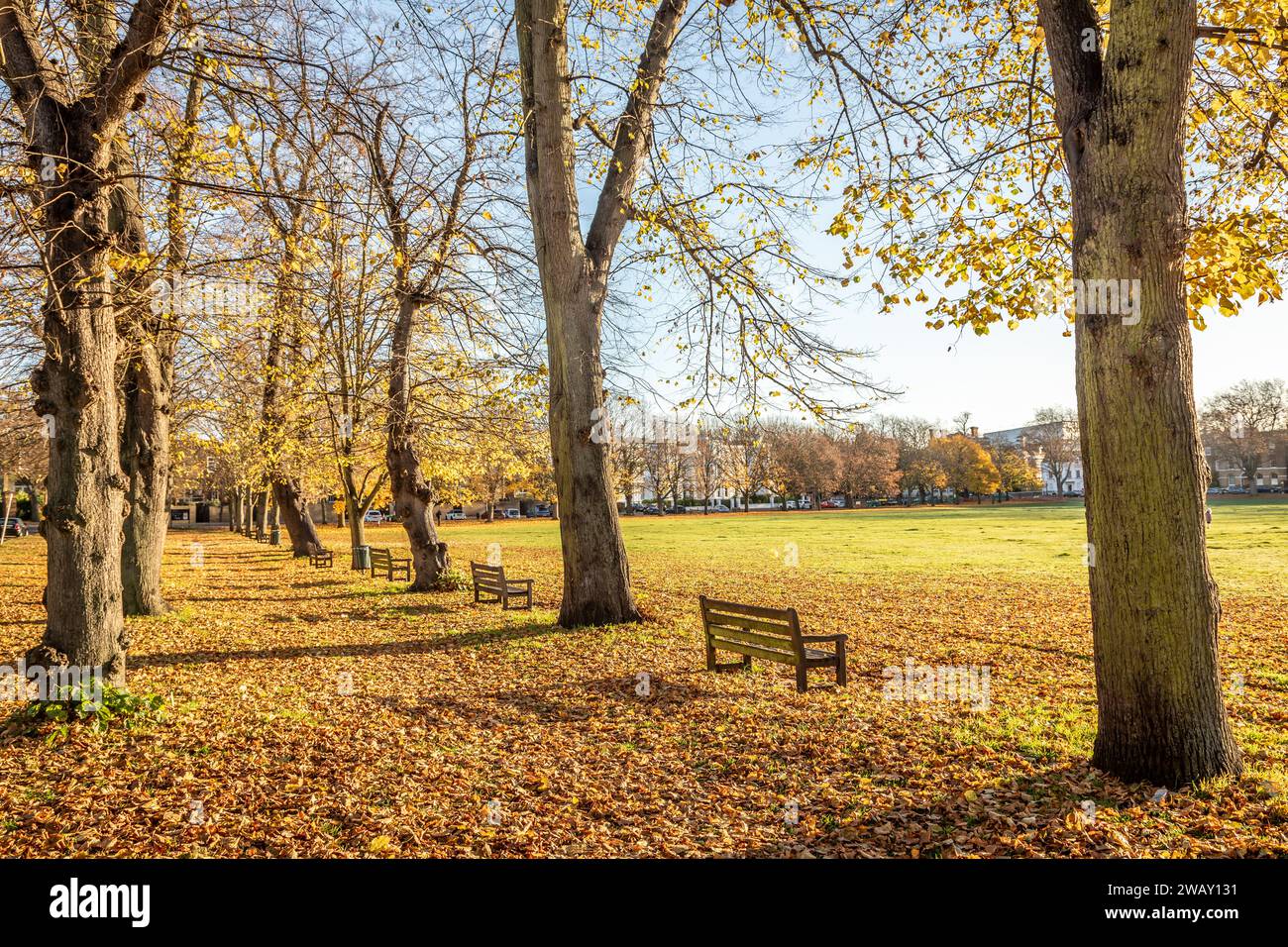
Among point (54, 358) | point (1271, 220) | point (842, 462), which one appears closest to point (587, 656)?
point (54, 358)

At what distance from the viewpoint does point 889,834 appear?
4.61m

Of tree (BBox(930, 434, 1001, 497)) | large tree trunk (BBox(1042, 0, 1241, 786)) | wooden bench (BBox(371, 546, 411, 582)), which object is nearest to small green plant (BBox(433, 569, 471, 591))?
wooden bench (BBox(371, 546, 411, 582))

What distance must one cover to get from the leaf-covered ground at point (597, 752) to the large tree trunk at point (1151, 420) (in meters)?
0.48

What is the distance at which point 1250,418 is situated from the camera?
82.3m

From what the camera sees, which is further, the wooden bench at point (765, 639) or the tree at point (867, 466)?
the tree at point (867, 466)

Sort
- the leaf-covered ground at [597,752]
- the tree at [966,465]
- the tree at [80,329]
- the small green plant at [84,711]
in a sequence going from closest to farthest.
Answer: the leaf-covered ground at [597,752], the small green plant at [84,711], the tree at [80,329], the tree at [966,465]

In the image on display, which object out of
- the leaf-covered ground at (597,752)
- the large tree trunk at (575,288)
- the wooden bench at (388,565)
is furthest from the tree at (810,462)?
the large tree trunk at (575,288)

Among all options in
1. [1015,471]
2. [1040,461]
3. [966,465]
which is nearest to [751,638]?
[966,465]

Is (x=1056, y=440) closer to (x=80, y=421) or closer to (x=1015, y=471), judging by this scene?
(x=1015, y=471)

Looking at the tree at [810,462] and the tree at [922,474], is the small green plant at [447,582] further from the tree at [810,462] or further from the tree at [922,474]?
the tree at [922,474]
